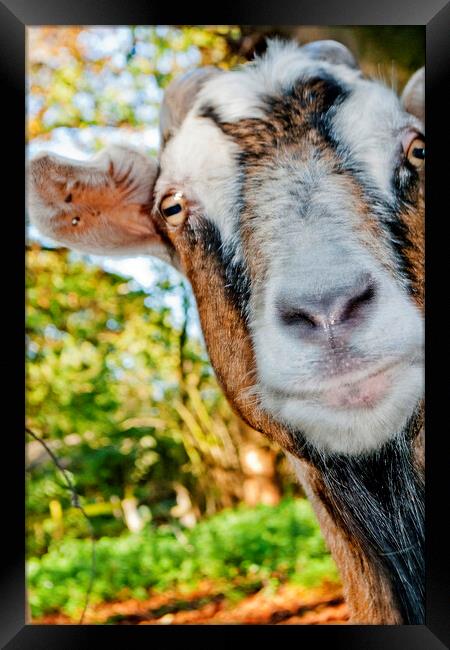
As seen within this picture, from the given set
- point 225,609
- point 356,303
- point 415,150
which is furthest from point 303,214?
point 225,609

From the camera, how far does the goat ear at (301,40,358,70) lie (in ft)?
6.21

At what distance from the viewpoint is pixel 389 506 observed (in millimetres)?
1798

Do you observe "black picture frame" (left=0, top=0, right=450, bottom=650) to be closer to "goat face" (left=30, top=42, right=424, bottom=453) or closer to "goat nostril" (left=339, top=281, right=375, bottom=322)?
"goat face" (left=30, top=42, right=424, bottom=453)

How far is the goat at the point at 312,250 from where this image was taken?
1.59 meters

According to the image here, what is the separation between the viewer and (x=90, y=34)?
81.0 inches

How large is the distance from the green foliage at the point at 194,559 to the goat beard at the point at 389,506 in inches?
14.1

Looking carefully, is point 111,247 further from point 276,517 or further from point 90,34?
point 276,517

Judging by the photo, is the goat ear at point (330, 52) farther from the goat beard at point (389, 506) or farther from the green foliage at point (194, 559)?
the green foliage at point (194, 559)

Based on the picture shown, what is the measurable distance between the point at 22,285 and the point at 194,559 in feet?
4.02

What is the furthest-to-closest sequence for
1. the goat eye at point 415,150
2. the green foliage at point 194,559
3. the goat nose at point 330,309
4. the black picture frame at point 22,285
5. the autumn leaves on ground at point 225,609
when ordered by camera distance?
1. the green foliage at point 194,559
2. the autumn leaves on ground at point 225,609
3. the black picture frame at point 22,285
4. the goat eye at point 415,150
5. the goat nose at point 330,309

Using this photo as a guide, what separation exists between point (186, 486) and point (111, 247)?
119 cm

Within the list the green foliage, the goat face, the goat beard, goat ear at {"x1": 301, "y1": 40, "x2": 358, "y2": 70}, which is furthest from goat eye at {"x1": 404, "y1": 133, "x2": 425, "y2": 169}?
the green foliage

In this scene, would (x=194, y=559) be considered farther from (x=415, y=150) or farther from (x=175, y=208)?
(x=415, y=150)

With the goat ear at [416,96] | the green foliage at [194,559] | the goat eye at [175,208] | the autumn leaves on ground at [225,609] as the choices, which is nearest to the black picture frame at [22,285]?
the goat ear at [416,96]
